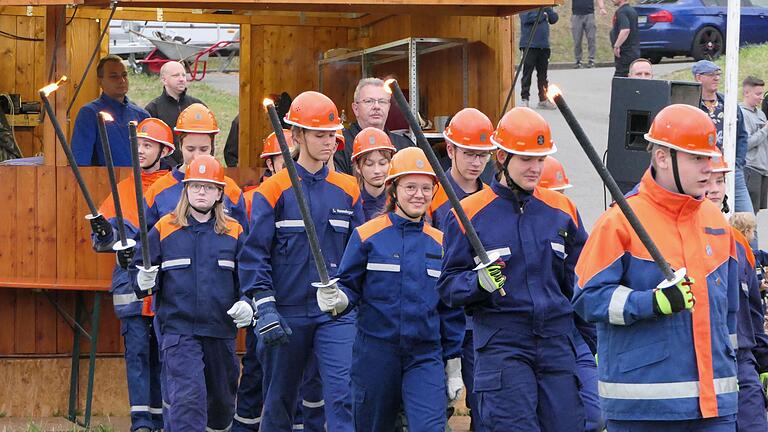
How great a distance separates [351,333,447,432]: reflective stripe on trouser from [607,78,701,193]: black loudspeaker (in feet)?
11.3

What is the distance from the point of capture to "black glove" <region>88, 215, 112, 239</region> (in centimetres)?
880

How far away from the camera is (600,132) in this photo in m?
20.8

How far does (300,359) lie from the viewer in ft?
26.0

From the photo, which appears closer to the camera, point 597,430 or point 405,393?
point 597,430

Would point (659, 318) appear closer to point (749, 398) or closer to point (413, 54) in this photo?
point (749, 398)

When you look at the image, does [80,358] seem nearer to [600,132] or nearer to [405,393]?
[405,393]

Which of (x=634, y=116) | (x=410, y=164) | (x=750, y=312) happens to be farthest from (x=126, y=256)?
(x=634, y=116)

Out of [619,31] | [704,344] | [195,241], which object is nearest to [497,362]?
[704,344]

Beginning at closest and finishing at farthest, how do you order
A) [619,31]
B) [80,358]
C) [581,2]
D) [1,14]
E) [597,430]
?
1. [597,430]
2. [80,358]
3. [1,14]
4. [619,31]
5. [581,2]

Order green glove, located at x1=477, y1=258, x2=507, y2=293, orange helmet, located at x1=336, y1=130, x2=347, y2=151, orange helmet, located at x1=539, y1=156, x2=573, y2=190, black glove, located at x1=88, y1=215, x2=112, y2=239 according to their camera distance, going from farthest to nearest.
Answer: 1. orange helmet, located at x1=336, y1=130, x2=347, y2=151
2. black glove, located at x1=88, y1=215, x2=112, y2=239
3. orange helmet, located at x1=539, y1=156, x2=573, y2=190
4. green glove, located at x1=477, y1=258, x2=507, y2=293

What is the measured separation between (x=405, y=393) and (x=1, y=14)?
794cm

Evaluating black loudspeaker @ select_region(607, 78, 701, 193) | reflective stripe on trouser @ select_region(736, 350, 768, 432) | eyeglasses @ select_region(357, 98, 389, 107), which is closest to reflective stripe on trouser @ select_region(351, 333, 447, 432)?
reflective stripe on trouser @ select_region(736, 350, 768, 432)

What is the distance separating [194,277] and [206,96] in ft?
59.4

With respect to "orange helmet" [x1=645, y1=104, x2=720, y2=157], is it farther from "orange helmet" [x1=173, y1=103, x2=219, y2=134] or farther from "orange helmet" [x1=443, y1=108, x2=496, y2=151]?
"orange helmet" [x1=173, y1=103, x2=219, y2=134]
